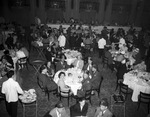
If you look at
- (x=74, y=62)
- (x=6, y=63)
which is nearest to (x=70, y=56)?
(x=74, y=62)

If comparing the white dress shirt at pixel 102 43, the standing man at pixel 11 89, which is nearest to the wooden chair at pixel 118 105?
the standing man at pixel 11 89

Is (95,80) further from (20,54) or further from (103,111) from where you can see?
(20,54)

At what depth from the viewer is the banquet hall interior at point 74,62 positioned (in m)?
5.39

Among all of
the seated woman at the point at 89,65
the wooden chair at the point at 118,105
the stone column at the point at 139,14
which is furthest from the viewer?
the stone column at the point at 139,14

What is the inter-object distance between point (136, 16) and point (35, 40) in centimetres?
1046

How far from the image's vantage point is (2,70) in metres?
5.68

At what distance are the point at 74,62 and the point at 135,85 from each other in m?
2.52

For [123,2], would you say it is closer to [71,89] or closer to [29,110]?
[71,89]

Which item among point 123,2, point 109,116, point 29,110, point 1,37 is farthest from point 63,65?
point 123,2

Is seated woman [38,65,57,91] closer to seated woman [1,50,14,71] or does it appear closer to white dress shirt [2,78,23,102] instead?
white dress shirt [2,78,23,102]

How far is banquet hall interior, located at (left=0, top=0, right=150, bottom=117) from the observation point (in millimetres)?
5395

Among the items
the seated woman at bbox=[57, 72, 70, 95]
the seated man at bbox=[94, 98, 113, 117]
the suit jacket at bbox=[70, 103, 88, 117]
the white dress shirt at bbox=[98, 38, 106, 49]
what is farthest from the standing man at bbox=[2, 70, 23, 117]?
the white dress shirt at bbox=[98, 38, 106, 49]

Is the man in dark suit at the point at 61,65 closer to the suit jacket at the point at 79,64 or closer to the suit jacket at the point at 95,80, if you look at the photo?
the suit jacket at the point at 79,64

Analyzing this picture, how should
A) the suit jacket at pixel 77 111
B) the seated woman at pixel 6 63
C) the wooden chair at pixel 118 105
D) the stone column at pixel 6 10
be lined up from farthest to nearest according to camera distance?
the stone column at pixel 6 10
the seated woman at pixel 6 63
the wooden chair at pixel 118 105
the suit jacket at pixel 77 111
